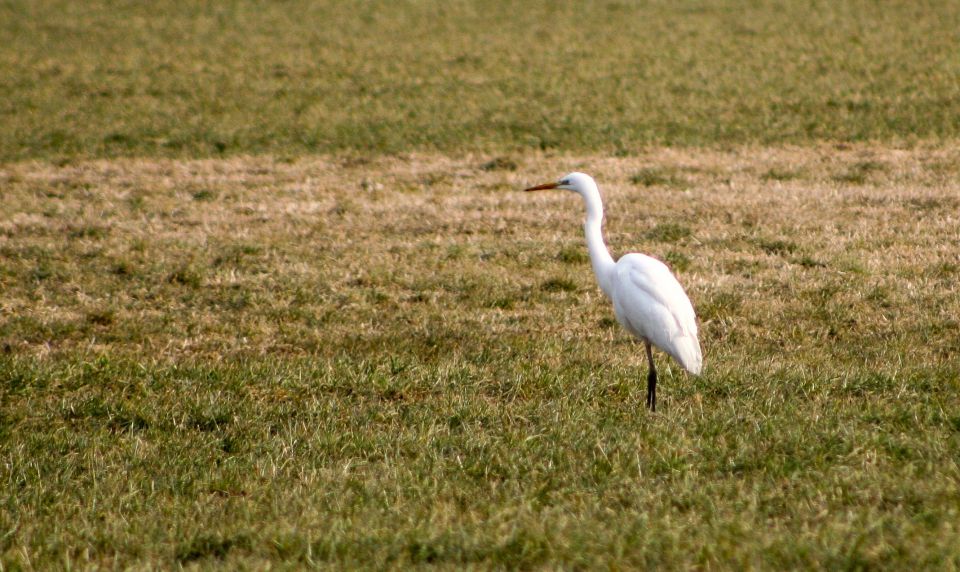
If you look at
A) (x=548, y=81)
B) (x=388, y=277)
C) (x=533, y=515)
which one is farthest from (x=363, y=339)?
(x=548, y=81)

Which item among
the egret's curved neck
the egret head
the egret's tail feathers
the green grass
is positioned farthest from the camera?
the green grass

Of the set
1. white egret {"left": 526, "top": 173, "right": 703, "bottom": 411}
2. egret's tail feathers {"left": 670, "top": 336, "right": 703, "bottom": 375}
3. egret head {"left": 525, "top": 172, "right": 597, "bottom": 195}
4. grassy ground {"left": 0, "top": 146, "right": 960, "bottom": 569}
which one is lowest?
grassy ground {"left": 0, "top": 146, "right": 960, "bottom": 569}

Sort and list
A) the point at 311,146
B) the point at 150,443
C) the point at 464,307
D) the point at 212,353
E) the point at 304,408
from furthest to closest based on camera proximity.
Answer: the point at 311,146 < the point at 464,307 < the point at 212,353 < the point at 304,408 < the point at 150,443

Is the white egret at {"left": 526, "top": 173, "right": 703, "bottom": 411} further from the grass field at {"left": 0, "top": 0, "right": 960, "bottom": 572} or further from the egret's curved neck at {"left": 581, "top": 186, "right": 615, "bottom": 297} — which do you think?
the grass field at {"left": 0, "top": 0, "right": 960, "bottom": 572}

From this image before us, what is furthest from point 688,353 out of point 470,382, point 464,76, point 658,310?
point 464,76

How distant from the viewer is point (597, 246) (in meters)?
8.01

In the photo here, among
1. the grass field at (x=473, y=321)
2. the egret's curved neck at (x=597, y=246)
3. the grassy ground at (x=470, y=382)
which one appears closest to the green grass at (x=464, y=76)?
the grass field at (x=473, y=321)

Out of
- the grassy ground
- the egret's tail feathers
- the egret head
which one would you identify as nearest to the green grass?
the grassy ground

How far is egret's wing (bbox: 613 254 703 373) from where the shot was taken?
7250 mm

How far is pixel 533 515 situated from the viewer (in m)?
5.22

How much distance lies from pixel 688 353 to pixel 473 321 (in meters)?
2.60

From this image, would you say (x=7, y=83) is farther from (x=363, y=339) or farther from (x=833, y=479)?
(x=833, y=479)

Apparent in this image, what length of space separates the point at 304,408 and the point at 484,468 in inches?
68.0

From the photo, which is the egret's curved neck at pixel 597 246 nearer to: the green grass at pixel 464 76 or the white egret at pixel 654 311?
the white egret at pixel 654 311
